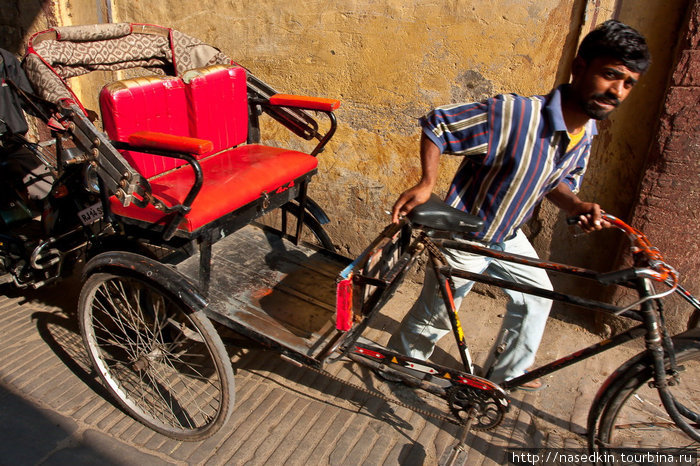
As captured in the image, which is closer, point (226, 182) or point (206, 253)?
point (206, 253)

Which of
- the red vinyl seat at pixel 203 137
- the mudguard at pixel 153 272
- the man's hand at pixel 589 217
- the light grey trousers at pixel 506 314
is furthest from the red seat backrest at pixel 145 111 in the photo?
the man's hand at pixel 589 217

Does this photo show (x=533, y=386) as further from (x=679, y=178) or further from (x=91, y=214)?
(x=91, y=214)

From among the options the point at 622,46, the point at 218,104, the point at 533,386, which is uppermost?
the point at 622,46

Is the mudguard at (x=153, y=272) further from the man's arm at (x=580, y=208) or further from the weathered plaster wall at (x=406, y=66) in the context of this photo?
the weathered plaster wall at (x=406, y=66)

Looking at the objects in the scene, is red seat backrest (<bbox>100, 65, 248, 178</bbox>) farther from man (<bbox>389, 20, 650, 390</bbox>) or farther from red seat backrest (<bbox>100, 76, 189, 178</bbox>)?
man (<bbox>389, 20, 650, 390</bbox>)

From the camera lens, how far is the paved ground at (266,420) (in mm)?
2488

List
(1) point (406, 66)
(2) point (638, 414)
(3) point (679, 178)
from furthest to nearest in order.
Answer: (1) point (406, 66)
(3) point (679, 178)
(2) point (638, 414)

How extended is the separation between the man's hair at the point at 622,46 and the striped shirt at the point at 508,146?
0.24 metres

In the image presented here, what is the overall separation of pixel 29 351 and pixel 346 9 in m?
2.90

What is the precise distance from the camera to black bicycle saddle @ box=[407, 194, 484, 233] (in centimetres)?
218

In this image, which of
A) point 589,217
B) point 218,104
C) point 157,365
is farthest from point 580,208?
point 157,365

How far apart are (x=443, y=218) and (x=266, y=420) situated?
1.40 m

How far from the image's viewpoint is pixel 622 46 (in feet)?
6.27

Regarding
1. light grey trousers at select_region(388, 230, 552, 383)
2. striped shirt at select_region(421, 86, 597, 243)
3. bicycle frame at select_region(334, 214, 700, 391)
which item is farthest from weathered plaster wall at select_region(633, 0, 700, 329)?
bicycle frame at select_region(334, 214, 700, 391)
